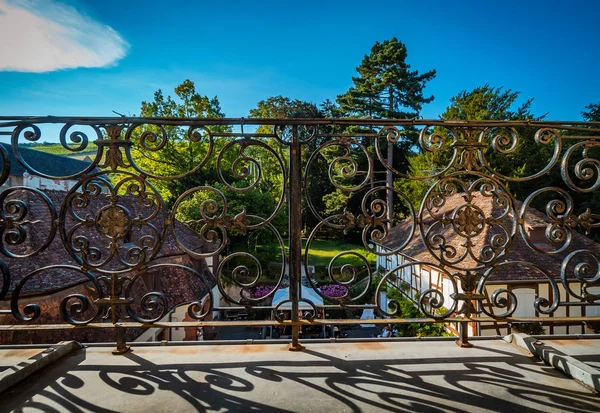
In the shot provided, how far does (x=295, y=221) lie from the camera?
5.59 ft

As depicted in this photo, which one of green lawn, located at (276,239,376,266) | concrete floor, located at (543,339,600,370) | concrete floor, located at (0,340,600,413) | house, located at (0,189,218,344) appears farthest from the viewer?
green lawn, located at (276,239,376,266)

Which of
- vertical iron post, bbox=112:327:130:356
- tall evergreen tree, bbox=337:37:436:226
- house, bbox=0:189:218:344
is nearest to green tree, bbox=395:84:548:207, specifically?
tall evergreen tree, bbox=337:37:436:226

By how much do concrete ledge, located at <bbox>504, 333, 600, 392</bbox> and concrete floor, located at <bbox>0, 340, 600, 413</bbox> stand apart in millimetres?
34

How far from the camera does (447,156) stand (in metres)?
20.3

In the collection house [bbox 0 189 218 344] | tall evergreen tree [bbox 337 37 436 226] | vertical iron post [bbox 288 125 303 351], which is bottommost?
house [bbox 0 189 218 344]

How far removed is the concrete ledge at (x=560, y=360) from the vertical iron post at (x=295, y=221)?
1191 mm

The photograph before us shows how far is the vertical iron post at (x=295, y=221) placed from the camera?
5.53 ft

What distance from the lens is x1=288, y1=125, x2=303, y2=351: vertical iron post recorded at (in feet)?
5.53

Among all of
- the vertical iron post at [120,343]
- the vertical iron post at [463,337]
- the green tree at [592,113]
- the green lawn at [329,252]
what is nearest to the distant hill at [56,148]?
the vertical iron post at [120,343]

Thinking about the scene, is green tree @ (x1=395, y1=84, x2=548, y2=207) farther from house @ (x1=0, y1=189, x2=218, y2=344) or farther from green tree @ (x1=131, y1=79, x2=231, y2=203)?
house @ (x1=0, y1=189, x2=218, y2=344)

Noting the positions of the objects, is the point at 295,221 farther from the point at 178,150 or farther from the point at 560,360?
the point at 178,150

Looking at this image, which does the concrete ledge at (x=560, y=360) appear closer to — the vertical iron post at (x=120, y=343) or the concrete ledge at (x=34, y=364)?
the vertical iron post at (x=120, y=343)

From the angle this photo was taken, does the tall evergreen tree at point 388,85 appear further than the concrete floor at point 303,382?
Yes

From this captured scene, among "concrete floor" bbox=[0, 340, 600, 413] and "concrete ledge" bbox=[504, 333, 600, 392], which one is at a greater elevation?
"concrete ledge" bbox=[504, 333, 600, 392]
